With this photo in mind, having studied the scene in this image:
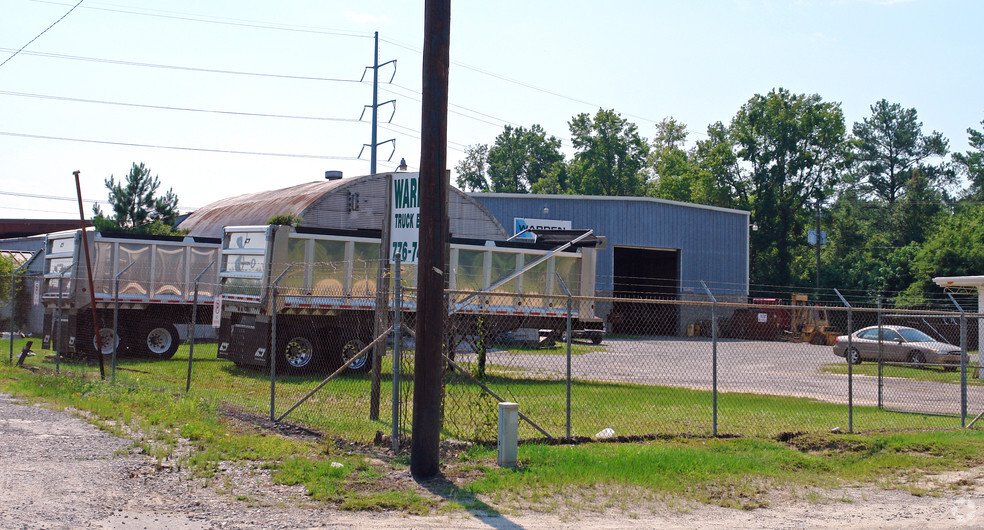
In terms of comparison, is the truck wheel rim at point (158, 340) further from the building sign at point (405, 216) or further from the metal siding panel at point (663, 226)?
the metal siding panel at point (663, 226)

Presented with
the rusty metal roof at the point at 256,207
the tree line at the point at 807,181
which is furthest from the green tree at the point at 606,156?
the rusty metal roof at the point at 256,207

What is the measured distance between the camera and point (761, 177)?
6762 centimetres

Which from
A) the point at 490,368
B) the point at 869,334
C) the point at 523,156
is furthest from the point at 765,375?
the point at 523,156

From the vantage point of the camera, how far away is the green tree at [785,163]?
6681 centimetres

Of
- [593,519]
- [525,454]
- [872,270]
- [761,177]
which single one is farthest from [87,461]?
[761,177]

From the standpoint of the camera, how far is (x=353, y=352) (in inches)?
704

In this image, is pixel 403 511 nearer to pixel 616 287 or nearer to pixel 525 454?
pixel 525 454

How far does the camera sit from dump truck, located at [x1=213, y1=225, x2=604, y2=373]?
17.7 m

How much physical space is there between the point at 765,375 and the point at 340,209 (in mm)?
18166

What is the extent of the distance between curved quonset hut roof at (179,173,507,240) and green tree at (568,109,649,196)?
160 ft

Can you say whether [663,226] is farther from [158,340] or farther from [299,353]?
[299,353]

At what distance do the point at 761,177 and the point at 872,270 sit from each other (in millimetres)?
12707

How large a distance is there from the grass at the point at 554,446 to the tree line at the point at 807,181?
37537 mm

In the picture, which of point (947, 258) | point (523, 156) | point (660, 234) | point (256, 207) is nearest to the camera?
point (256, 207)
